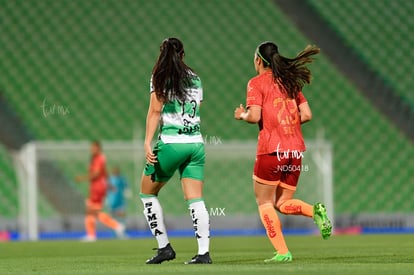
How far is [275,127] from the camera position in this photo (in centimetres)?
658

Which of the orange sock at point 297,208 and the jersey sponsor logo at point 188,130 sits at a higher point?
→ the jersey sponsor logo at point 188,130

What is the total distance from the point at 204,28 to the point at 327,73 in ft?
8.21

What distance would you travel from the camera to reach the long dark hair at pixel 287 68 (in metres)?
6.57

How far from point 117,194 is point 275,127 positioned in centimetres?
1106

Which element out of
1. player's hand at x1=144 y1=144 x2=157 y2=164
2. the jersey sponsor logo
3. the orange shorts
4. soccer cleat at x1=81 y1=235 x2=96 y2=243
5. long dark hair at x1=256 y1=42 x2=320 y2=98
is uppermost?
long dark hair at x1=256 y1=42 x2=320 y2=98

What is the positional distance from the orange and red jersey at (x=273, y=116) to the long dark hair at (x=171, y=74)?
1.49ft

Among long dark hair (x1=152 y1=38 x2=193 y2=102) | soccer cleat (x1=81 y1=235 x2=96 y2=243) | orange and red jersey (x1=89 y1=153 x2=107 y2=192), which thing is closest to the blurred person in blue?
orange and red jersey (x1=89 y1=153 x2=107 y2=192)

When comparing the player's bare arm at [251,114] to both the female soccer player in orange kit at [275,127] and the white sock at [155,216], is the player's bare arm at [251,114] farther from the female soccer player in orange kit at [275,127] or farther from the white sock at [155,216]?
the white sock at [155,216]

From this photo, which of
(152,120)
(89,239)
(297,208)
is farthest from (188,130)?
(89,239)

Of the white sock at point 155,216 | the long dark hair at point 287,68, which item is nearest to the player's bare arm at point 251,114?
the long dark hair at point 287,68

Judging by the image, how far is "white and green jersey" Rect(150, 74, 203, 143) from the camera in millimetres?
6367

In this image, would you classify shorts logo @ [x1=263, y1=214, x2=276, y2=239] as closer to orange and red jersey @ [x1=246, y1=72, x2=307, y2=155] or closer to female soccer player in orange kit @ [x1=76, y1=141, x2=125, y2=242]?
orange and red jersey @ [x1=246, y1=72, x2=307, y2=155]

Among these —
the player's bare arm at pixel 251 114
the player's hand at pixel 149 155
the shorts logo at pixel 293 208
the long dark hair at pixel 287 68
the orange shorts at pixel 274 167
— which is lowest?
the shorts logo at pixel 293 208

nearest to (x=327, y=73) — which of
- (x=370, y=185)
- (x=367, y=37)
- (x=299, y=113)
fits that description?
(x=367, y=37)
